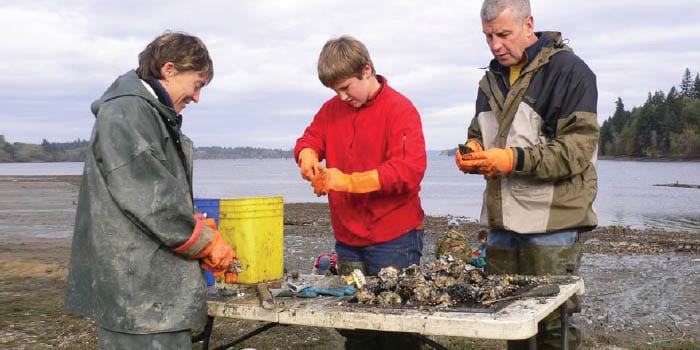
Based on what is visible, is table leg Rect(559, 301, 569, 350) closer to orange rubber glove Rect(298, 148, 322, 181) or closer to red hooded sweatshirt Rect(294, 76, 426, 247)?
red hooded sweatshirt Rect(294, 76, 426, 247)

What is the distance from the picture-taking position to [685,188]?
45969 mm

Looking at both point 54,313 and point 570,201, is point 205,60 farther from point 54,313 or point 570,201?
point 54,313

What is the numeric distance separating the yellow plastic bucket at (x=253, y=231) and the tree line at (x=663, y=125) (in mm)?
116900

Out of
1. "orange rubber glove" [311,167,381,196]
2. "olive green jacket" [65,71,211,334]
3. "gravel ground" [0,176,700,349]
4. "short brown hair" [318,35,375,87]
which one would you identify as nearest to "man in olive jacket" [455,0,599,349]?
"orange rubber glove" [311,167,381,196]

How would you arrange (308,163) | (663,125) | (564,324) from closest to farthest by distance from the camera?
(564,324) → (308,163) → (663,125)

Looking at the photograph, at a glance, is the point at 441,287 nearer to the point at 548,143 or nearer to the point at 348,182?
the point at 348,182

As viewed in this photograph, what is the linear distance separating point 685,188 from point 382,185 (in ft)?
160

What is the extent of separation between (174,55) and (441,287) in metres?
1.67

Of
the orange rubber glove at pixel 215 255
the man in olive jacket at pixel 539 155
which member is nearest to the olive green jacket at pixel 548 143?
the man in olive jacket at pixel 539 155

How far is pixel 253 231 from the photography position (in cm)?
344

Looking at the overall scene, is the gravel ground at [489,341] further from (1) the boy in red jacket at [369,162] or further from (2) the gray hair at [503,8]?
(2) the gray hair at [503,8]

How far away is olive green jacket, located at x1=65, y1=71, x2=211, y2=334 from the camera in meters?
2.75

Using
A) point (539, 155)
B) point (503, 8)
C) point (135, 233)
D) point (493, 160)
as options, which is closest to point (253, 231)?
point (135, 233)

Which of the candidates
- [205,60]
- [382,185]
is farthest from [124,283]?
[382,185]
